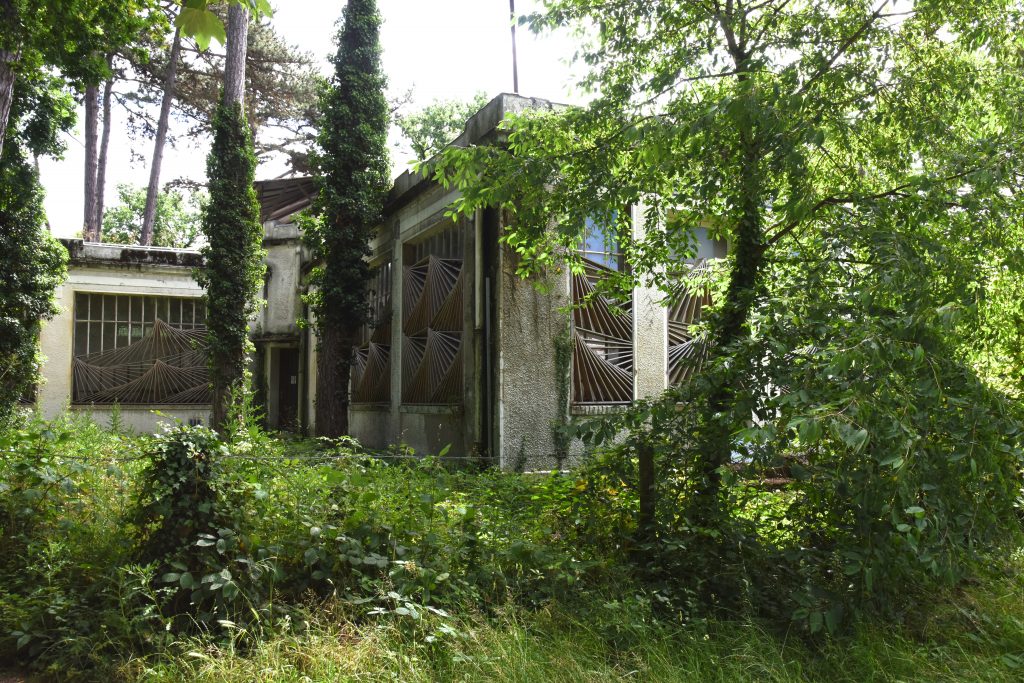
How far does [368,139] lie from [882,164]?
31.8 ft

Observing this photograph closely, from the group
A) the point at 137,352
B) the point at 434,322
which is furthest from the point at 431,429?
the point at 137,352

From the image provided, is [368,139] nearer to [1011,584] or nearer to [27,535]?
[27,535]

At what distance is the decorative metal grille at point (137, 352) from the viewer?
1734cm

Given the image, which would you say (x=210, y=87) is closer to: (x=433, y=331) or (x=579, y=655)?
(x=433, y=331)

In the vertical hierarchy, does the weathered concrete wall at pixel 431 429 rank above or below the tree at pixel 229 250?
below

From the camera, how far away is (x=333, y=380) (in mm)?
14008

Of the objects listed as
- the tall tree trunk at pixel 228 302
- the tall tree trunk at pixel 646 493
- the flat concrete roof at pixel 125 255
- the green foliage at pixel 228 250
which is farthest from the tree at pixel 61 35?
the flat concrete roof at pixel 125 255

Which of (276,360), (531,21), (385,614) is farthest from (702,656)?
(276,360)

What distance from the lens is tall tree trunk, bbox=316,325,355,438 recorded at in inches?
549

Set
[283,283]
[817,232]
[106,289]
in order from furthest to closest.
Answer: [283,283]
[106,289]
[817,232]

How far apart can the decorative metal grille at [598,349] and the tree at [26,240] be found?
839 cm

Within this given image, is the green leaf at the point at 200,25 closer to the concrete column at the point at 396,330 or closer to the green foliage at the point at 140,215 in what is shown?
the concrete column at the point at 396,330

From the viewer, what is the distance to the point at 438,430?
1105cm

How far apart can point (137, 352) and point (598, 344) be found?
1227cm
